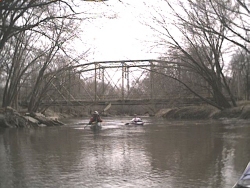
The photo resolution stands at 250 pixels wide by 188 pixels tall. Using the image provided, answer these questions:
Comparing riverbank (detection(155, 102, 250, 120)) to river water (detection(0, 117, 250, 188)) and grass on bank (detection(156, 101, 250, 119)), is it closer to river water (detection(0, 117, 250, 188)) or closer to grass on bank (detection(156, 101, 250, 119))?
grass on bank (detection(156, 101, 250, 119))

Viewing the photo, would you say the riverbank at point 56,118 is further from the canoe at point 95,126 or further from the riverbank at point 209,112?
the canoe at point 95,126

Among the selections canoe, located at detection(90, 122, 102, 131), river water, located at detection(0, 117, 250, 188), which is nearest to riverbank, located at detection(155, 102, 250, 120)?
canoe, located at detection(90, 122, 102, 131)

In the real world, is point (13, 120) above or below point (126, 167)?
above

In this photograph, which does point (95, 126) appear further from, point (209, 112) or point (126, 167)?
point (209, 112)

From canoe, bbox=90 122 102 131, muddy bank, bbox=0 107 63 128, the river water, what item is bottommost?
the river water

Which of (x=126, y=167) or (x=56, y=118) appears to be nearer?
(x=126, y=167)

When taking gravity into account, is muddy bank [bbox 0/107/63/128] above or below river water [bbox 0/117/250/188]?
above

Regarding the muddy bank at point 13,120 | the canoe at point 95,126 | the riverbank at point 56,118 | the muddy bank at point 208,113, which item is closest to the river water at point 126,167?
the canoe at point 95,126

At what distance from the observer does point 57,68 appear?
4144 centimetres

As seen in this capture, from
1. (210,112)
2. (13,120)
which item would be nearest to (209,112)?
(210,112)

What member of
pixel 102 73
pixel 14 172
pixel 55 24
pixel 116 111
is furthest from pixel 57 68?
pixel 116 111

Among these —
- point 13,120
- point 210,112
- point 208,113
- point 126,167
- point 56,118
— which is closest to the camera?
point 126,167

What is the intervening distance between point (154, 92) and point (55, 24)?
1785 inches

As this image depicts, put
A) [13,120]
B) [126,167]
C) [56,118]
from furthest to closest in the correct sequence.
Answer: [56,118], [13,120], [126,167]
